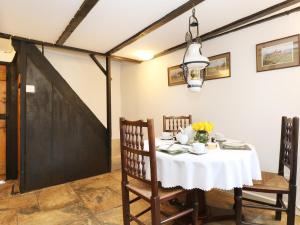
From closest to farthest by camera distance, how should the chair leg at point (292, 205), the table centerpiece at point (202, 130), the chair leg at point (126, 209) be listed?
the chair leg at point (292, 205), the chair leg at point (126, 209), the table centerpiece at point (202, 130)

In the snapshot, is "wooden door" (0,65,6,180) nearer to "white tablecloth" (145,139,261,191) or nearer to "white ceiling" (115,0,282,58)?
"white ceiling" (115,0,282,58)

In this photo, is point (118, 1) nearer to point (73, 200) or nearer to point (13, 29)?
point (13, 29)

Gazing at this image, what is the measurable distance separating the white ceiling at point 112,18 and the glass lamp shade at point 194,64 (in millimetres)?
626

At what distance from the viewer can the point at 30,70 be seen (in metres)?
3.12

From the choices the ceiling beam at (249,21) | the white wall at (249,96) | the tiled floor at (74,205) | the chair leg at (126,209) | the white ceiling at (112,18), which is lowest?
the tiled floor at (74,205)

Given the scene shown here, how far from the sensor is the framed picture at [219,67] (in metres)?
2.89

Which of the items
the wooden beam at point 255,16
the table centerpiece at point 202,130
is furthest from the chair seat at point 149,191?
the wooden beam at point 255,16

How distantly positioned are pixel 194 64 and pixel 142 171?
3.52 ft

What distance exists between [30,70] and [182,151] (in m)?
2.67

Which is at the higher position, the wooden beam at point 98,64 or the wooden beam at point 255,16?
the wooden beam at point 255,16

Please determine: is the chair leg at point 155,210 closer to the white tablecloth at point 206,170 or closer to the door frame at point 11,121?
the white tablecloth at point 206,170

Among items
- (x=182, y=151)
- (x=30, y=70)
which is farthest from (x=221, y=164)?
(x=30, y=70)

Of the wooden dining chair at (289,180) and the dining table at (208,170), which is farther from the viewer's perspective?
the wooden dining chair at (289,180)

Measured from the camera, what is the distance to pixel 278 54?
2.39 meters
